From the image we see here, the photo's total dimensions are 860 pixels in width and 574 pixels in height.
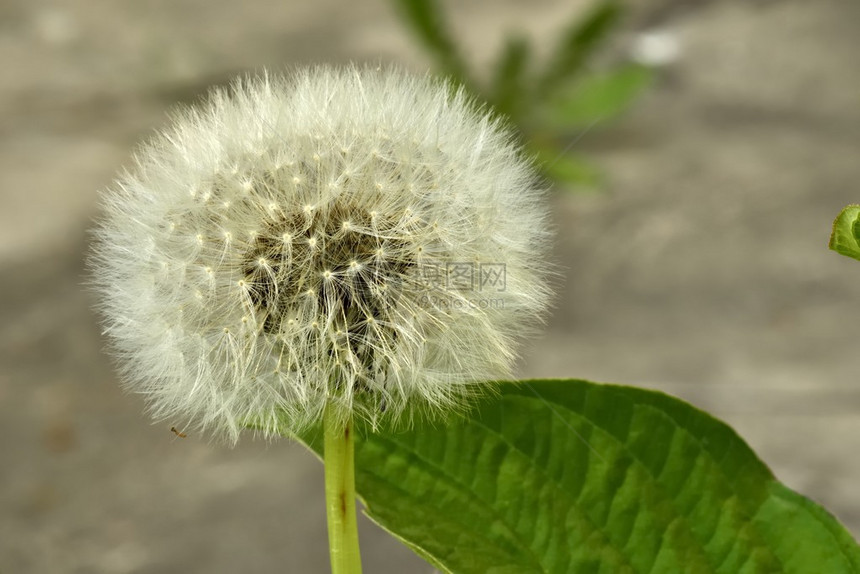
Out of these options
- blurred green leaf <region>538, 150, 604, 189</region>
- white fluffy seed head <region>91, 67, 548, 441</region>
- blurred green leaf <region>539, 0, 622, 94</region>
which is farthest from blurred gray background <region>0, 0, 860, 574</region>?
white fluffy seed head <region>91, 67, 548, 441</region>

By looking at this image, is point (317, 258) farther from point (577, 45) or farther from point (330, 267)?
point (577, 45)

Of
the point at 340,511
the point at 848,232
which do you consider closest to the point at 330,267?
the point at 340,511

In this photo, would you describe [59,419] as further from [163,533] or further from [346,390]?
[346,390]

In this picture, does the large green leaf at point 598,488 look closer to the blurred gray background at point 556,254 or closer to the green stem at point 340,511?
the green stem at point 340,511

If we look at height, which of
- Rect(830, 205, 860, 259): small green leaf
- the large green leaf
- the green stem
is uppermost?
Rect(830, 205, 860, 259): small green leaf

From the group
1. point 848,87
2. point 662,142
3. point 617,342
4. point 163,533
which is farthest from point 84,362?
point 848,87

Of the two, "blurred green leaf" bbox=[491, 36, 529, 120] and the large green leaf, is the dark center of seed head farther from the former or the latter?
"blurred green leaf" bbox=[491, 36, 529, 120]
